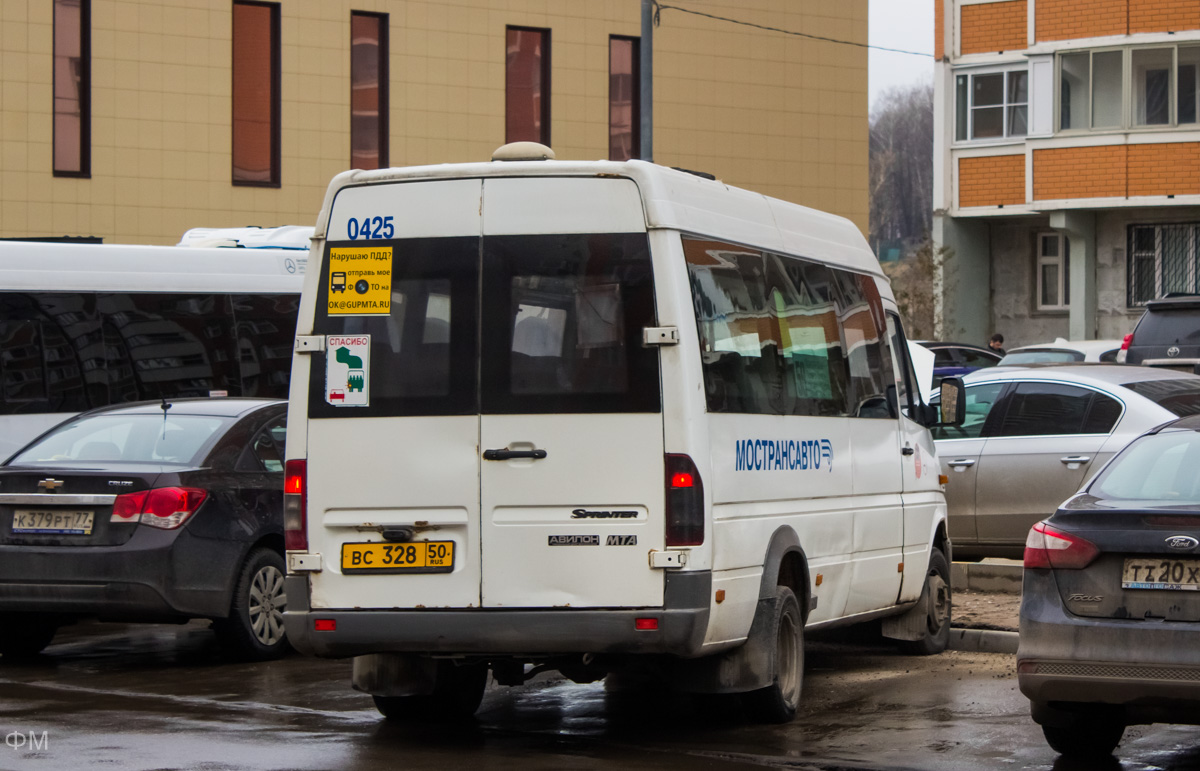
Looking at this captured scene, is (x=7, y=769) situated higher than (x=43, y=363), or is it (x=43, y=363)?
(x=43, y=363)

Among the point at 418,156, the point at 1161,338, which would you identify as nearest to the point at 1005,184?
the point at 418,156

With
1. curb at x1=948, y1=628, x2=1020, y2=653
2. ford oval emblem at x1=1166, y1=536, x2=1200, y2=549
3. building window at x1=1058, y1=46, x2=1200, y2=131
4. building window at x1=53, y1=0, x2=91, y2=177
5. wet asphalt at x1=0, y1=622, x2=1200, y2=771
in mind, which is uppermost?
building window at x1=1058, y1=46, x2=1200, y2=131

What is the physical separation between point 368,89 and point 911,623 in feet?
74.7

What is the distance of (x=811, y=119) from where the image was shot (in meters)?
36.6

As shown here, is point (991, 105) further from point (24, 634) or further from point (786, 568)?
point (786, 568)

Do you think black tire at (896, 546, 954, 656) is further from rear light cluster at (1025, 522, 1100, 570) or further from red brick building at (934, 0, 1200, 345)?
red brick building at (934, 0, 1200, 345)

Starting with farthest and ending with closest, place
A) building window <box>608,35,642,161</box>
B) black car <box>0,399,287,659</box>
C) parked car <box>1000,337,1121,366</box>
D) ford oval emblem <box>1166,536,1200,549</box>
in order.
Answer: building window <box>608,35,642,161</box> → parked car <box>1000,337,1121,366</box> → black car <box>0,399,287,659</box> → ford oval emblem <box>1166,536,1200,549</box>

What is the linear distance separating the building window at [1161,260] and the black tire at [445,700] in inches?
1199

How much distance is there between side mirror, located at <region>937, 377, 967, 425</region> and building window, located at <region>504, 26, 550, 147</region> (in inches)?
904

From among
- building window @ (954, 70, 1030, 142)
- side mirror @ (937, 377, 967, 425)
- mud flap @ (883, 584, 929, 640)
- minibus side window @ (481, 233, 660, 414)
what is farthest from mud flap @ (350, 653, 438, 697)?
building window @ (954, 70, 1030, 142)

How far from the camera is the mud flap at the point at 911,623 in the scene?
34.5ft

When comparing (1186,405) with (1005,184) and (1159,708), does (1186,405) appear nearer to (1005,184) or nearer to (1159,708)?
(1159,708)

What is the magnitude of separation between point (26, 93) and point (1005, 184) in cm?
2091

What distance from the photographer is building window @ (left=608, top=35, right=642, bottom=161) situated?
33.9 metres
